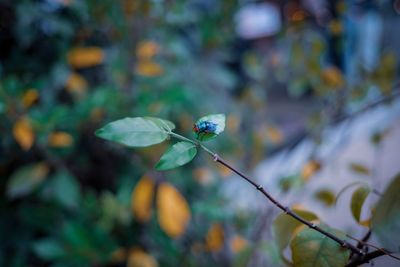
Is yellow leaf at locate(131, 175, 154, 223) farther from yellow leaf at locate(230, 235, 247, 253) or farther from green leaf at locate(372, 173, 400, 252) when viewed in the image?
green leaf at locate(372, 173, 400, 252)

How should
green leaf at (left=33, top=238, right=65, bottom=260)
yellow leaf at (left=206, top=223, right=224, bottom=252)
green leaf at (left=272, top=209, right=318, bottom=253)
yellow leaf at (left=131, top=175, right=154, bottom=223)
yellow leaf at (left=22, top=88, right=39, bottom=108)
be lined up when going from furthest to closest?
yellow leaf at (left=206, top=223, right=224, bottom=252) < yellow leaf at (left=131, top=175, right=154, bottom=223) < green leaf at (left=33, top=238, right=65, bottom=260) < yellow leaf at (left=22, top=88, right=39, bottom=108) < green leaf at (left=272, top=209, right=318, bottom=253)

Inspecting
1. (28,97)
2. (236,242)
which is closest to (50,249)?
(28,97)

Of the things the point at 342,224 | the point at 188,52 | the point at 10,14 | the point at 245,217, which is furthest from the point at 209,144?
the point at 10,14

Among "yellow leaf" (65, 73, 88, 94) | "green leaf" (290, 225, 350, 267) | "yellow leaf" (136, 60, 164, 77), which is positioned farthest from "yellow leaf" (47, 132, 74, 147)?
"green leaf" (290, 225, 350, 267)

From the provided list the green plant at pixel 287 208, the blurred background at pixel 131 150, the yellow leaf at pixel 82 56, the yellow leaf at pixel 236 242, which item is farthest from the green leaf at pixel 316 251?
the yellow leaf at pixel 82 56

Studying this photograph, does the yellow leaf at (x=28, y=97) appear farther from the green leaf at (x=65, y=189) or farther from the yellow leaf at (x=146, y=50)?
the yellow leaf at (x=146, y=50)

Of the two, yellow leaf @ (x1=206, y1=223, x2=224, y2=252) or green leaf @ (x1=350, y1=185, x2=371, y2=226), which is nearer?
green leaf @ (x1=350, y1=185, x2=371, y2=226)
